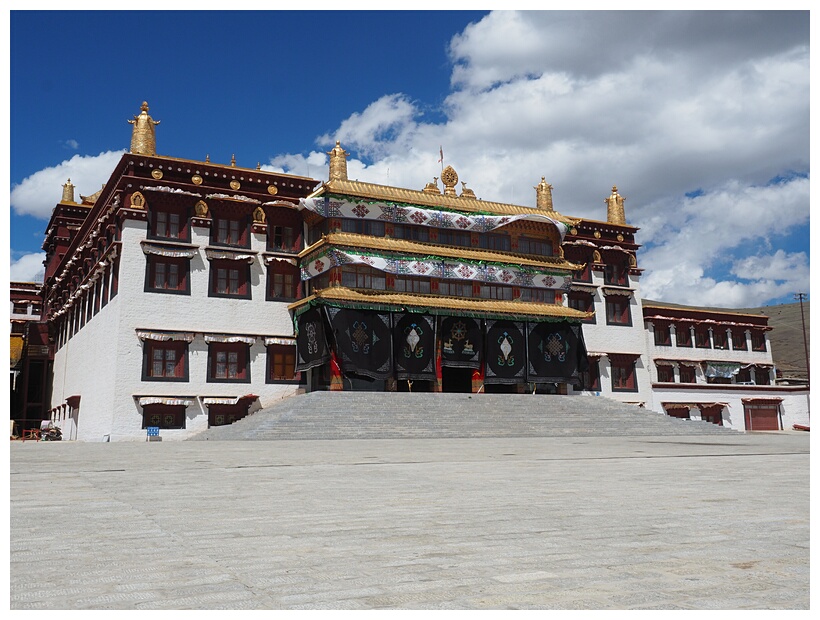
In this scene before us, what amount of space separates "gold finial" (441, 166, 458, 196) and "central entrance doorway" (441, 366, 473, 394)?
1140 centimetres

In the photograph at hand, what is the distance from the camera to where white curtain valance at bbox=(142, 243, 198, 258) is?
38.4 meters

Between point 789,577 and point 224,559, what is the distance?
3.96 meters

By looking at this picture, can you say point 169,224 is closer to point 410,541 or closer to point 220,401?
point 220,401

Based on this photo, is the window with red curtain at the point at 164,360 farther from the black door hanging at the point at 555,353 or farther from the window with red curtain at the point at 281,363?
the black door hanging at the point at 555,353

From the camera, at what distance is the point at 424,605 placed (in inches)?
170

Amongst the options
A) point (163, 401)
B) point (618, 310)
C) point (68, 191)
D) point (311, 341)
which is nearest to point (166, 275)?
point (163, 401)

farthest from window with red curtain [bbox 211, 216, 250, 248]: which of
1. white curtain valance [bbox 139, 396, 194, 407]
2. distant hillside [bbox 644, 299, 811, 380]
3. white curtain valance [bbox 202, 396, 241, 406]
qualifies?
distant hillside [bbox 644, 299, 811, 380]

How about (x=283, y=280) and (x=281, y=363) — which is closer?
(x=281, y=363)

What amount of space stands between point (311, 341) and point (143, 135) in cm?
1450

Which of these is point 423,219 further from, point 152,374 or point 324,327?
point 152,374

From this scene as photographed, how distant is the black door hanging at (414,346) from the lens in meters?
40.5

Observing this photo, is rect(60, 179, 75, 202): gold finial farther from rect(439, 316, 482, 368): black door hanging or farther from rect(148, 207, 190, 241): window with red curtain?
rect(439, 316, 482, 368): black door hanging

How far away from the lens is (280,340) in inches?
1604

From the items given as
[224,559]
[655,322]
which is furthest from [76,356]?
[224,559]
